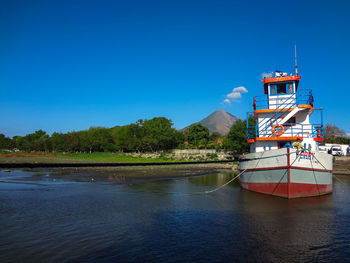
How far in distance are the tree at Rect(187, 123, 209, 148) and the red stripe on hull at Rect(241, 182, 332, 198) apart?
6687 cm

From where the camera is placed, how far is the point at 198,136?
8706 centimetres

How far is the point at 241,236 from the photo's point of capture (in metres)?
9.16

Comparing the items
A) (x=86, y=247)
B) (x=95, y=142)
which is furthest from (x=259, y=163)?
(x=95, y=142)

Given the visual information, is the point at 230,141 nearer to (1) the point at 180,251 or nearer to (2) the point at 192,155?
(2) the point at 192,155

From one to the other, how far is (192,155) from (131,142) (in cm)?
2501

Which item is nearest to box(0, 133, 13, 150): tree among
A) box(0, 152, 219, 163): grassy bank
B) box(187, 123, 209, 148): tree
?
box(0, 152, 219, 163): grassy bank

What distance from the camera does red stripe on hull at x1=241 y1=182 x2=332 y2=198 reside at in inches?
601

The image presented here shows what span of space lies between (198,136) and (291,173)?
72100 mm

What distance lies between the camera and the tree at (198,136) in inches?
3371

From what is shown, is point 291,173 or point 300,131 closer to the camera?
point 291,173

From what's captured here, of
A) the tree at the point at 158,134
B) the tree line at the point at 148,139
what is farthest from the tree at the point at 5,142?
the tree at the point at 158,134

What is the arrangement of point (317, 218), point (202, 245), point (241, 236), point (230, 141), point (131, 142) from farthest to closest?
point (131, 142), point (230, 141), point (317, 218), point (241, 236), point (202, 245)

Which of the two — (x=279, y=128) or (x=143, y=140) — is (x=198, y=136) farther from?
(x=279, y=128)

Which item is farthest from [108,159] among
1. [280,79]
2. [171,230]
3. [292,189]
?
[171,230]
